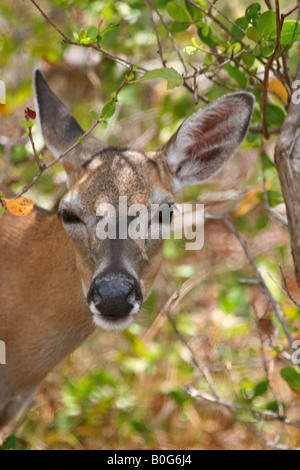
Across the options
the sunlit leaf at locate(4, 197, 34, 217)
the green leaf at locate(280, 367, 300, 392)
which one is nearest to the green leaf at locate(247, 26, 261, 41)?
the sunlit leaf at locate(4, 197, 34, 217)

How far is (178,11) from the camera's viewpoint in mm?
4156

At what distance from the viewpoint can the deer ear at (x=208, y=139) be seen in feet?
13.6

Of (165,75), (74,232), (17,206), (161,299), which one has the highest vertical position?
(165,75)

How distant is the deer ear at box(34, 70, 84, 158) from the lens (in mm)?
4527

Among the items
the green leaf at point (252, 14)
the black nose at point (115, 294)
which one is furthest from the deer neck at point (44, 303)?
the green leaf at point (252, 14)

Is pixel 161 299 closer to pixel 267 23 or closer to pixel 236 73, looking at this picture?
pixel 236 73

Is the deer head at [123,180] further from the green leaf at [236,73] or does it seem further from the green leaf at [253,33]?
the green leaf at [253,33]

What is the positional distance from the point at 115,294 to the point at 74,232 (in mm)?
640

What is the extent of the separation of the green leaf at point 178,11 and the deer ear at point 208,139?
1.87 ft

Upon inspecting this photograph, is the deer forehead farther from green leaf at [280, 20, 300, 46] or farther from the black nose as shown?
green leaf at [280, 20, 300, 46]


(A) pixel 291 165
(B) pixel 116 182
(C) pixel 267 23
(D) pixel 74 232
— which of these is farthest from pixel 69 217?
(C) pixel 267 23

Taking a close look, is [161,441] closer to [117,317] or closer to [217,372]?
[217,372]

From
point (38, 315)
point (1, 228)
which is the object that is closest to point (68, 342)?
point (38, 315)

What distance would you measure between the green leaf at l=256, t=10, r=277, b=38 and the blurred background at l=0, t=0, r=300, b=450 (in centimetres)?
83
